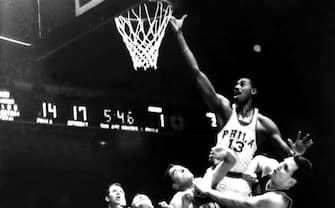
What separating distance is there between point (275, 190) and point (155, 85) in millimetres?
5223

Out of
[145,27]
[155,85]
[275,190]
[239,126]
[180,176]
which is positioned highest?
[145,27]

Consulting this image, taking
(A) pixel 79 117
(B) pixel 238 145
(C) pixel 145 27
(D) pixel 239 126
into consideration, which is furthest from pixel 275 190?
(C) pixel 145 27

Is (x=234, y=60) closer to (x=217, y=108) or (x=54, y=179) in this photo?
(x=54, y=179)

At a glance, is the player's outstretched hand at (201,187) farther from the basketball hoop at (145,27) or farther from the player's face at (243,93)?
the basketball hoop at (145,27)

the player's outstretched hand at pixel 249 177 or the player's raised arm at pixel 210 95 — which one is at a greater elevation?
the player's raised arm at pixel 210 95

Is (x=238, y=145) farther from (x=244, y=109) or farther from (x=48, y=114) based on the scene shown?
(x=48, y=114)

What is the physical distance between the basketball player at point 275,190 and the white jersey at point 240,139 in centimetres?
43

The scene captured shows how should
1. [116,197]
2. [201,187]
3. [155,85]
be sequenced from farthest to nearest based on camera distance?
[155,85] < [116,197] < [201,187]

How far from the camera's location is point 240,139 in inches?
223

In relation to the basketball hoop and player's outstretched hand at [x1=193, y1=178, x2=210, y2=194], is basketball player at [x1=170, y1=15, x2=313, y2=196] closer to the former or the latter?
player's outstretched hand at [x1=193, y1=178, x2=210, y2=194]

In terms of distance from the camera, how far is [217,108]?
573 cm

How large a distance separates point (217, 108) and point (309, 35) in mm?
4114

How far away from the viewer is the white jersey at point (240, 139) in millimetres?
5629

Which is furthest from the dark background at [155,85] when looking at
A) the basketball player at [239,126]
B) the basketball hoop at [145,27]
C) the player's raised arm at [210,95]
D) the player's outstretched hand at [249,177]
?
the player's outstretched hand at [249,177]
